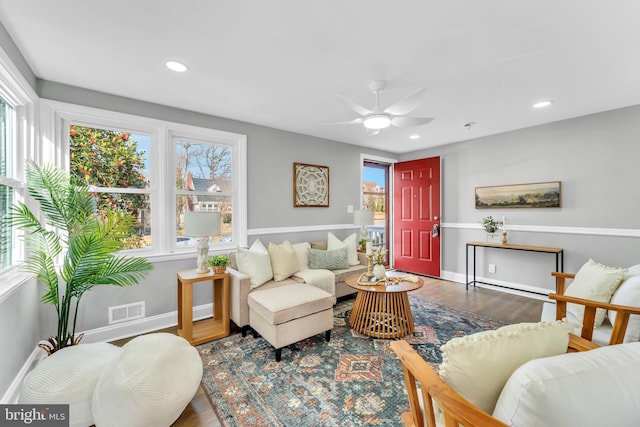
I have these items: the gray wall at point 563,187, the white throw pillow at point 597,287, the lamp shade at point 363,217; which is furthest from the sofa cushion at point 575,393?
the gray wall at point 563,187

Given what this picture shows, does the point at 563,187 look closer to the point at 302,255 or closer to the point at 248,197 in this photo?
the point at 302,255

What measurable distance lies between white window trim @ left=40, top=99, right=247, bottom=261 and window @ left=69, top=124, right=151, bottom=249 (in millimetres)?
60

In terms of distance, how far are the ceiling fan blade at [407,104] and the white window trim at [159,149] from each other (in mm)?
2024

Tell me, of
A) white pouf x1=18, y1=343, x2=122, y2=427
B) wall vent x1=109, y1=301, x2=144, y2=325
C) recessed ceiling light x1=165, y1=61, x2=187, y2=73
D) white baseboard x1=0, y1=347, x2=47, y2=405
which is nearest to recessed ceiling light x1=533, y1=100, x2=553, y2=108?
recessed ceiling light x1=165, y1=61, x2=187, y2=73

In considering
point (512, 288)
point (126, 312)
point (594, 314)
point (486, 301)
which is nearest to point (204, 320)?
point (126, 312)

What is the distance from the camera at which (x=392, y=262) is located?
5.62 meters

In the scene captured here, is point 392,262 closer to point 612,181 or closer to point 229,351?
point 612,181

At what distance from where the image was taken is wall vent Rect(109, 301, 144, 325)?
269 cm

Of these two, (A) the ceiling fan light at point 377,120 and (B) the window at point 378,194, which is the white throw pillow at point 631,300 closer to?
(A) the ceiling fan light at point 377,120

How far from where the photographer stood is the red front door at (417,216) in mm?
4898

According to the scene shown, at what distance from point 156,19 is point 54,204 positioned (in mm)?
1540

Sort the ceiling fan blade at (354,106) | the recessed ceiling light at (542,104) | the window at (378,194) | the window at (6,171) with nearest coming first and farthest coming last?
the window at (6,171)
the ceiling fan blade at (354,106)
the recessed ceiling light at (542,104)
the window at (378,194)

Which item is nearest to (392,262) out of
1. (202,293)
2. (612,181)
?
(612,181)

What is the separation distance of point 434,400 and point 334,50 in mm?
2159
